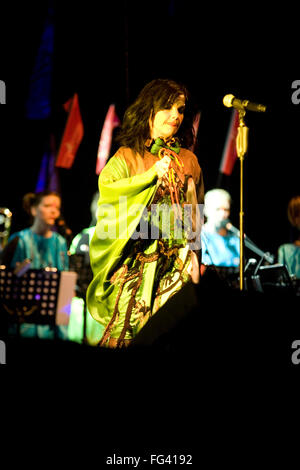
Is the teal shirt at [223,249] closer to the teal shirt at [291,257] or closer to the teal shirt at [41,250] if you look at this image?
the teal shirt at [291,257]

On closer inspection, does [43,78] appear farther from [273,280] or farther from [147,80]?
[273,280]

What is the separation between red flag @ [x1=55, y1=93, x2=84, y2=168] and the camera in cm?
691

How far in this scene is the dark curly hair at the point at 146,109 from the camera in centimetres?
275

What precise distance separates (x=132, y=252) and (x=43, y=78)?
406 centimetres

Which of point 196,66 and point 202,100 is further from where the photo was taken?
point 202,100

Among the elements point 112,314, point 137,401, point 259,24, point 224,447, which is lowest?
point 224,447

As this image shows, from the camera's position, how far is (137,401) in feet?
5.01

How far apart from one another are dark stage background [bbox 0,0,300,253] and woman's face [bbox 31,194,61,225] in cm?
151

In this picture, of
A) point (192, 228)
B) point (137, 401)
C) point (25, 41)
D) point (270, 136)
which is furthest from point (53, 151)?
point (137, 401)

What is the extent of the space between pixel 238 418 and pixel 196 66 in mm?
4815

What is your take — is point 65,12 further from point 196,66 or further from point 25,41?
point 196,66

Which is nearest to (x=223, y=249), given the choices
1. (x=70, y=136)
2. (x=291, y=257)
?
(x=291, y=257)

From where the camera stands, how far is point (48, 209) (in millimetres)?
5914
